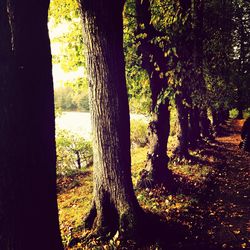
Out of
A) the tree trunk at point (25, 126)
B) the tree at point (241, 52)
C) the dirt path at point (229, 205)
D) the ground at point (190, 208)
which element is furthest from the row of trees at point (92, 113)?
the tree at point (241, 52)

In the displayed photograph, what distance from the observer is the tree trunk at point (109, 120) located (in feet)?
18.8

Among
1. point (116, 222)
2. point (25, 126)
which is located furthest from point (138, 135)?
point (25, 126)

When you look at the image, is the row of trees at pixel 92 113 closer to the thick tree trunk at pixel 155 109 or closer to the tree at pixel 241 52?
the thick tree trunk at pixel 155 109

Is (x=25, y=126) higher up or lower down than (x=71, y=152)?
higher up

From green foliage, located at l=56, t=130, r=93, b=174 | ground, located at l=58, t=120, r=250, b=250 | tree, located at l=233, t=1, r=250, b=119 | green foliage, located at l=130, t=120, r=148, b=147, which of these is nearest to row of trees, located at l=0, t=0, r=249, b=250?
ground, located at l=58, t=120, r=250, b=250

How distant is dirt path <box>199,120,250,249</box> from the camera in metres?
6.31

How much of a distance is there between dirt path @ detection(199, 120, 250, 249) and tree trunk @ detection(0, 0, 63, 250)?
4174 millimetres

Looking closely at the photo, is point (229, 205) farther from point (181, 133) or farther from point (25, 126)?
point (25, 126)

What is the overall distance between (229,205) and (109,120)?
4.79m

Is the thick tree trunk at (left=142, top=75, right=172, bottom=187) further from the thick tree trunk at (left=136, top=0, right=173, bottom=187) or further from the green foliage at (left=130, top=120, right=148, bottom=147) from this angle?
the green foliage at (left=130, top=120, right=148, bottom=147)

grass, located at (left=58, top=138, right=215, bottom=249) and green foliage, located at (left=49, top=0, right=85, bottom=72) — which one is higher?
green foliage, located at (left=49, top=0, right=85, bottom=72)

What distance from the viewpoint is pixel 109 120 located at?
593cm

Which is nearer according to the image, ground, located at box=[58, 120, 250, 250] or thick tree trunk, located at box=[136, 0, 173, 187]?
ground, located at box=[58, 120, 250, 250]

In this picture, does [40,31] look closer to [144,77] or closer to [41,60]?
[41,60]
